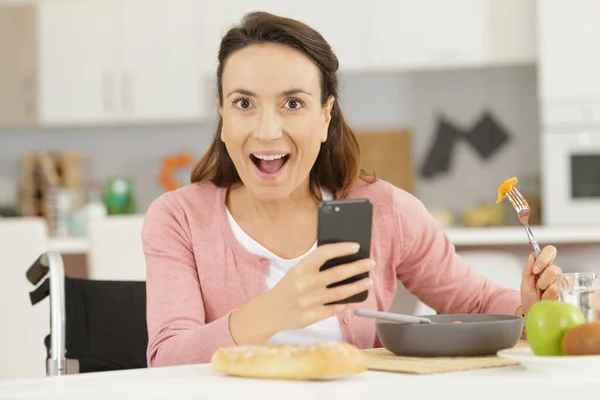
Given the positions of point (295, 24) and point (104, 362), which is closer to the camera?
point (295, 24)

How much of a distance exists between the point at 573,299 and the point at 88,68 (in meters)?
4.45

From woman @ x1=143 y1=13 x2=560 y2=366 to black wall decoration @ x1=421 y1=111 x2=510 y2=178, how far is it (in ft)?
11.3

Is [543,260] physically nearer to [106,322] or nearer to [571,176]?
[106,322]

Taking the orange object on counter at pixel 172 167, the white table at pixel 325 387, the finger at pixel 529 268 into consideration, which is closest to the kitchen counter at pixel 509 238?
the orange object on counter at pixel 172 167

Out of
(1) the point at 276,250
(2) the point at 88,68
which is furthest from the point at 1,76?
(1) the point at 276,250

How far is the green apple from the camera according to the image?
1257 mm

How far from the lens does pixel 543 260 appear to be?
5.39 feet

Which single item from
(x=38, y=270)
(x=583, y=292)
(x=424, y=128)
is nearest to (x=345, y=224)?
(x=583, y=292)

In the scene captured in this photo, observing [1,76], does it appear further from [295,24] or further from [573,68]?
[295,24]

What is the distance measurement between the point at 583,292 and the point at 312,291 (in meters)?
0.41

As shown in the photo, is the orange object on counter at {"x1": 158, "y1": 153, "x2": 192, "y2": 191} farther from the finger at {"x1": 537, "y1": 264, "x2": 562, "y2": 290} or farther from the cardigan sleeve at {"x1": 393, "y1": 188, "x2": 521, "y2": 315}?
the finger at {"x1": 537, "y1": 264, "x2": 562, "y2": 290}

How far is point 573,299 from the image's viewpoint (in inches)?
56.1

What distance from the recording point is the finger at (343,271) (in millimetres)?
1292

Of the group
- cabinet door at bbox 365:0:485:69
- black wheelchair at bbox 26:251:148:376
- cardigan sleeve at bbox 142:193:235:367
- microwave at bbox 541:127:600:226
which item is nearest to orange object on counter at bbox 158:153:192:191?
cabinet door at bbox 365:0:485:69
